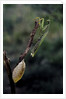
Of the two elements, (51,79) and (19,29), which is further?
(19,29)

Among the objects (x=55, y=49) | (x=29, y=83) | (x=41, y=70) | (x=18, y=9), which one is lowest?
(x=29, y=83)

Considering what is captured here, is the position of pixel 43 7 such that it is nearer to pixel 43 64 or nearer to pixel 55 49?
pixel 43 64

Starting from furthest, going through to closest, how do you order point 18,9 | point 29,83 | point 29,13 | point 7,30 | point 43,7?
point 7,30
point 18,9
point 29,13
point 29,83
point 43,7

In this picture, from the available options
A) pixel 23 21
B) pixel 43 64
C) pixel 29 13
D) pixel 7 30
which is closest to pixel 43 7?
pixel 43 64

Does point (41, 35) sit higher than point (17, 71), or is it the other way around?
point (41, 35)

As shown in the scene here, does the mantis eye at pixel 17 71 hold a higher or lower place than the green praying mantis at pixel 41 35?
lower

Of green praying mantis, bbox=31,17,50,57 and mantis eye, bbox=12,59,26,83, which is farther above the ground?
green praying mantis, bbox=31,17,50,57

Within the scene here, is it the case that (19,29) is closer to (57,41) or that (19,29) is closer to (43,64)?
(57,41)

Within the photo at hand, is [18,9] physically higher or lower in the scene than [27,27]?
higher

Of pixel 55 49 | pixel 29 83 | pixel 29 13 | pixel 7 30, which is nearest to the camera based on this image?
pixel 29 83
